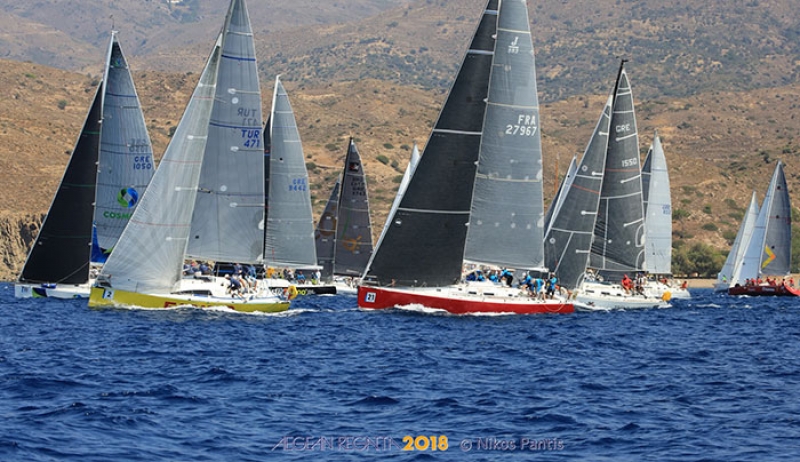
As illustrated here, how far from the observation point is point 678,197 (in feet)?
374

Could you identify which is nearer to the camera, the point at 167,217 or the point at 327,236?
the point at 167,217

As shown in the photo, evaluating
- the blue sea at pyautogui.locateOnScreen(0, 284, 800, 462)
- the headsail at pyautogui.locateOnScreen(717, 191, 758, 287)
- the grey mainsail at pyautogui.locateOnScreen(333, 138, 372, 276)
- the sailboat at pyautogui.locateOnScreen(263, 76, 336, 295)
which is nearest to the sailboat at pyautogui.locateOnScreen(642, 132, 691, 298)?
the headsail at pyautogui.locateOnScreen(717, 191, 758, 287)

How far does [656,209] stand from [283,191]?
2225cm

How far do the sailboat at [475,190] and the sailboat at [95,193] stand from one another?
11.3 metres

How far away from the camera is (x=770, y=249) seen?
70562 millimetres

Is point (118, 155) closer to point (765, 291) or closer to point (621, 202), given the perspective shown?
point (621, 202)

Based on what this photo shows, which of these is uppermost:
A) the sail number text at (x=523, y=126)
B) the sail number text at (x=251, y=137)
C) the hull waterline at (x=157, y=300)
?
the sail number text at (x=523, y=126)

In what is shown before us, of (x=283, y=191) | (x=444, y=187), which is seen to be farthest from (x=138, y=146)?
(x=444, y=187)

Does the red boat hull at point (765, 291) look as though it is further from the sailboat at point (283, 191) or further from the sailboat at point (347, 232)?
the sailboat at point (283, 191)

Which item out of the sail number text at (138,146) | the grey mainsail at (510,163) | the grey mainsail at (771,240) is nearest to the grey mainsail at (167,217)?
the grey mainsail at (510,163)

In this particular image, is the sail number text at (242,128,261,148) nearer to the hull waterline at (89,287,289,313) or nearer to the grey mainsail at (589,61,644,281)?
the hull waterline at (89,287,289,313)

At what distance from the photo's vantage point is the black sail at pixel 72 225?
137ft

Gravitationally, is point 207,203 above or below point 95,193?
below

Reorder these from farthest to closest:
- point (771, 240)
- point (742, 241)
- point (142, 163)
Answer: point (742, 241) → point (771, 240) → point (142, 163)
